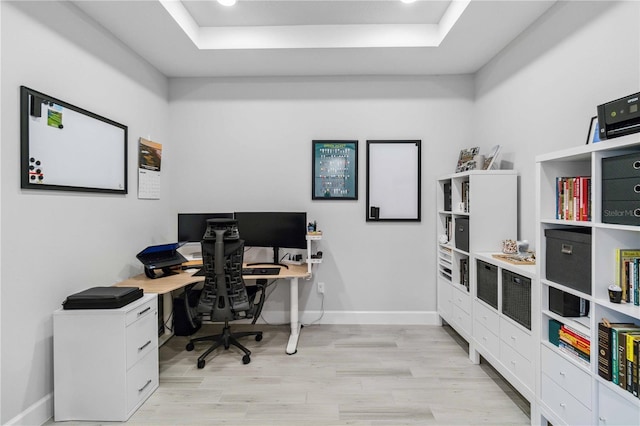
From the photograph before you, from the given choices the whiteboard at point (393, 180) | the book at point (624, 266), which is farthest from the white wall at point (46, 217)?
the book at point (624, 266)

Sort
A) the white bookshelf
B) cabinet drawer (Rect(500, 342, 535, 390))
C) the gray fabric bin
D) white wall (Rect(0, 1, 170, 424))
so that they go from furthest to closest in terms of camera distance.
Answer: the white bookshelf → cabinet drawer (Rect(500, 342, 535, 390)) → white wall (Rect(0, 1, 170, 424)) → the gray fabric bin

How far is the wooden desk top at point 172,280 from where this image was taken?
8.23 feet

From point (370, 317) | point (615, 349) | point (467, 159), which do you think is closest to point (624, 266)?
Result: point (615, 349)

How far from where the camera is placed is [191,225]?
10.8 feet

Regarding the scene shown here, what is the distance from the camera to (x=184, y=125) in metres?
3.60

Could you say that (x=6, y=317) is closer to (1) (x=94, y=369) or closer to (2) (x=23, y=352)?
(2) (x=23, y=352)

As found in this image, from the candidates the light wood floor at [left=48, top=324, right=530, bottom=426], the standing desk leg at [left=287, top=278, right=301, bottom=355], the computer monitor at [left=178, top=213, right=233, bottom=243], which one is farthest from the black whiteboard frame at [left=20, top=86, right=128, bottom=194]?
the standing desk leg at [left=287, top=278, right=301, bottom=355]

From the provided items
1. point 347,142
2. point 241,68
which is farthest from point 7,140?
point 347,142

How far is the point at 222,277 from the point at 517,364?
2.24m

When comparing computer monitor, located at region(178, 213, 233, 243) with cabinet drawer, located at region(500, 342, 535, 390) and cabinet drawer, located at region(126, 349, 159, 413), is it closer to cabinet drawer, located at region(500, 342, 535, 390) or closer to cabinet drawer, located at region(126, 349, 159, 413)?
cabinet drawer, located at region(126, 349, 159, 413)

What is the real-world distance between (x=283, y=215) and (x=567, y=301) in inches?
93.8

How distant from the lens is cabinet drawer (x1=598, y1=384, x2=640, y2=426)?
1.33 meters

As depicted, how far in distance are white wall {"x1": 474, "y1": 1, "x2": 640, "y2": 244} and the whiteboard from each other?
806mm

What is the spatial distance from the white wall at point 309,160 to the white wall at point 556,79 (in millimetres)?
622
